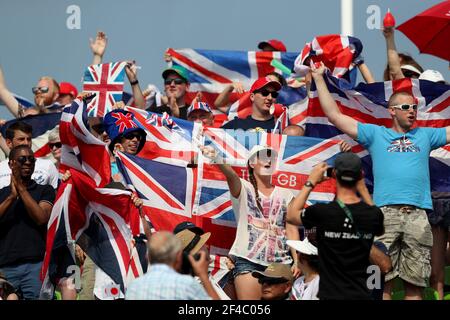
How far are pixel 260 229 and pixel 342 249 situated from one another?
7.75 feet

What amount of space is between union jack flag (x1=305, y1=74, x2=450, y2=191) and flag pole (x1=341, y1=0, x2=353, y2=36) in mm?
4499

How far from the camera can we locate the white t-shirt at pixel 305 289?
11.0 metres

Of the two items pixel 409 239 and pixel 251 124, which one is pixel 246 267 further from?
pixel 251 124

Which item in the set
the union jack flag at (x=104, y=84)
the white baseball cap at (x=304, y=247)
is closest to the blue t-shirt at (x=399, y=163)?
the white baseball cap at (x=304, y=247)

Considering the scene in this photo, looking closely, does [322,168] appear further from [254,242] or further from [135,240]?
[135,240]

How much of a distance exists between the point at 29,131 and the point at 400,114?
14.2ft

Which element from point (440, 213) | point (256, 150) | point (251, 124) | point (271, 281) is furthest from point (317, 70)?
point (271, 281)

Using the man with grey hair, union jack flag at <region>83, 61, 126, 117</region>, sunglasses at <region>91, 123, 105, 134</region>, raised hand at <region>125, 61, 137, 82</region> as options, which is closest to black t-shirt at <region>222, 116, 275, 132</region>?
sunglasses at <region>91, 123, 105, 134</region>

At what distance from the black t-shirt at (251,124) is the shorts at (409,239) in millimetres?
2421

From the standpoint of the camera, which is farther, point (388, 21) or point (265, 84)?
point (388, 21)

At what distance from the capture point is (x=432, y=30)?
1573cm

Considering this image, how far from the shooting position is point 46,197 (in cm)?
1352

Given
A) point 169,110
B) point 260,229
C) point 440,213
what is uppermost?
point 169,110

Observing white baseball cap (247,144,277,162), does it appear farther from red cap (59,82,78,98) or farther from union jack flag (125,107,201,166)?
red cap (59,82,78,98)
